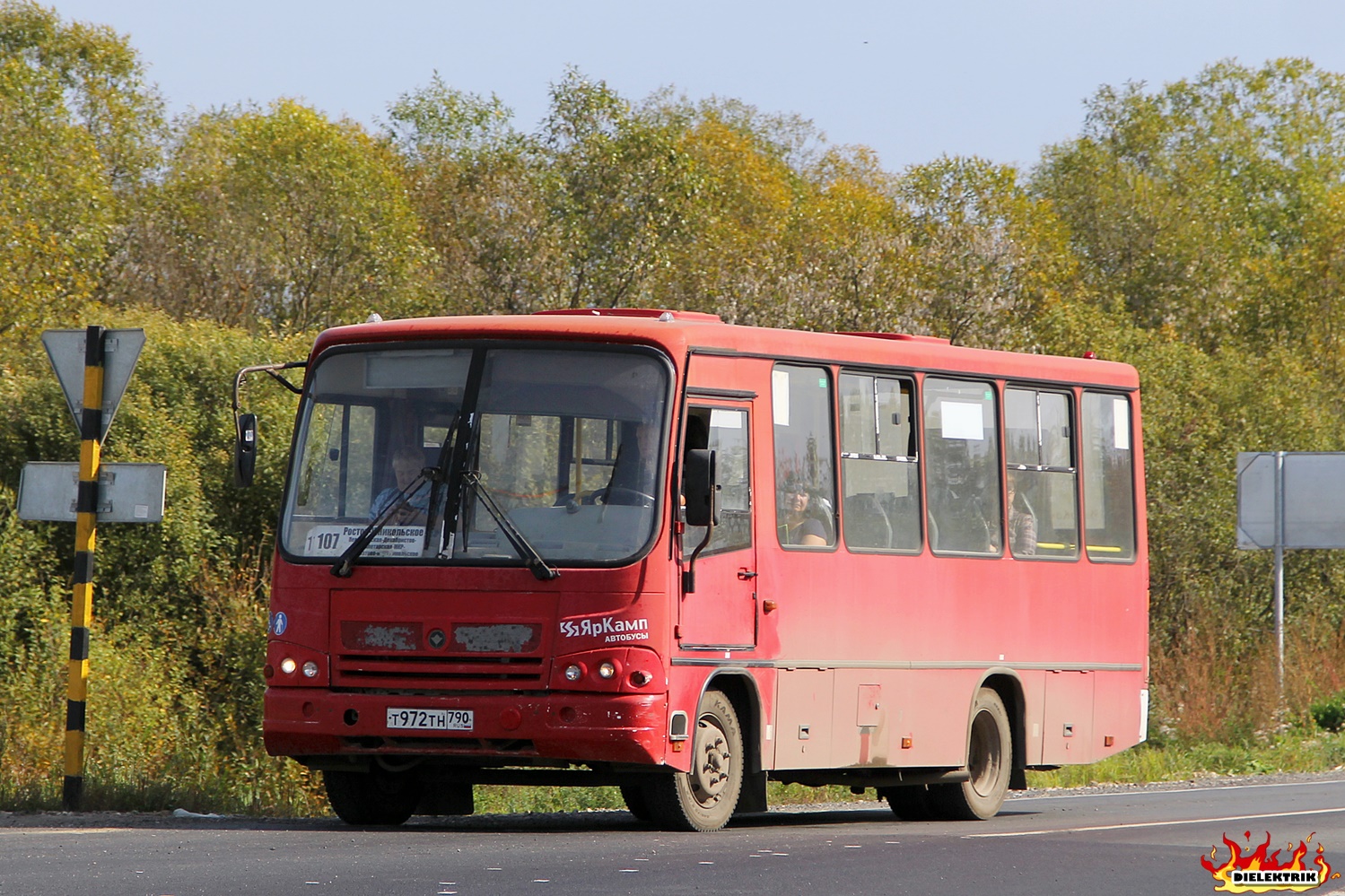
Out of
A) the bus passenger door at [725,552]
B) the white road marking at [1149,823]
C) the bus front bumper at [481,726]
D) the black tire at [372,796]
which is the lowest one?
the white road marking at [1149,823]

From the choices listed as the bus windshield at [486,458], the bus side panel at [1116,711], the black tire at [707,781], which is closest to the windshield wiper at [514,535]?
the bus windshield at [486,458]

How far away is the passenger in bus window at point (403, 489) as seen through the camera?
12312 millimetres

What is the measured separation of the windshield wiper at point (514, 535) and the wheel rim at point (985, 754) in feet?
15.9

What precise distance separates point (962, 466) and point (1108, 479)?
2155mm

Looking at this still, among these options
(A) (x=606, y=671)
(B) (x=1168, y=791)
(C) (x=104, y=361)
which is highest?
(C) (x=104, y=361)

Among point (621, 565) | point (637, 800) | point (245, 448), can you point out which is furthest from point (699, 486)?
point (245, 448)

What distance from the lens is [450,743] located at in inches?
471

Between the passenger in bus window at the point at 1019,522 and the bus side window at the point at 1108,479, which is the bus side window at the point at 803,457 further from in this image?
the bus side window at the point at 1108,479

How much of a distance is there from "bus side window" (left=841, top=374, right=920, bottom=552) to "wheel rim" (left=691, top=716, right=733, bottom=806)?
6.29 ft

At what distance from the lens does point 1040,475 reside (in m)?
16.0

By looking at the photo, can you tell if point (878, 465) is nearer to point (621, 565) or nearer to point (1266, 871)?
point (621, 565)

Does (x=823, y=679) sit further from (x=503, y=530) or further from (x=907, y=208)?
(x=907, y=208)

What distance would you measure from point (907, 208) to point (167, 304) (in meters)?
17.9

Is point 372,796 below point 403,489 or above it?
below
